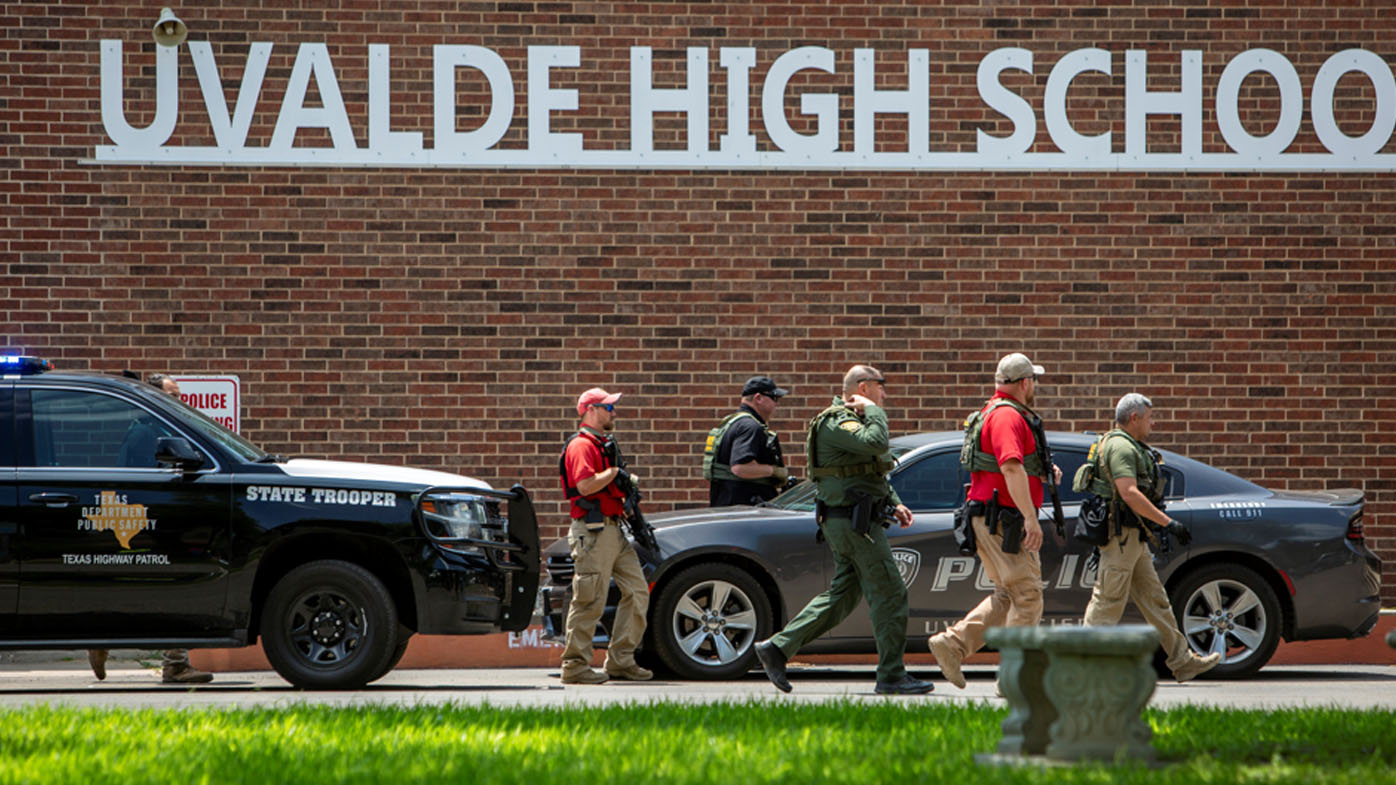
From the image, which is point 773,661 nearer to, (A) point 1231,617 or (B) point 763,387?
(A) point 1231,617

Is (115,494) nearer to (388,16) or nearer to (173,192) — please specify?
(173,192)

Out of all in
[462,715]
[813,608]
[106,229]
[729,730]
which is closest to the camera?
[729,730]

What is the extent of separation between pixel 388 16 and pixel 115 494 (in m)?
5.91

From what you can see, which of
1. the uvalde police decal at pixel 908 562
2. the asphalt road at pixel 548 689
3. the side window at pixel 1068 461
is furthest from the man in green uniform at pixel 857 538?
the side window at pixel 1068 461

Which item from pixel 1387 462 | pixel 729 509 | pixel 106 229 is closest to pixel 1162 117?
pixel 1387 462

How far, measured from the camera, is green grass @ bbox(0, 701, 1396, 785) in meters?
5.62

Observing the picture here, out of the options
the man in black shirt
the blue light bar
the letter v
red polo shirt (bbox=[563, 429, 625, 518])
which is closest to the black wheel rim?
red polo shirt (bbox=[563, 429, 625, 518])

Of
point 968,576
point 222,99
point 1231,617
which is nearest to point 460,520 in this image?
point 968,576

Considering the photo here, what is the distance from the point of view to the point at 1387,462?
13984 mm

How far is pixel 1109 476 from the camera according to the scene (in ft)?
32.4

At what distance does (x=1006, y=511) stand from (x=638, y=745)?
334 cm

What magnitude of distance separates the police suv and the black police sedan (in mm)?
1441

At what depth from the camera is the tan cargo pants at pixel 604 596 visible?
10289 mm

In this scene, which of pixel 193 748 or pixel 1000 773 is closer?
pixel 1000 773
